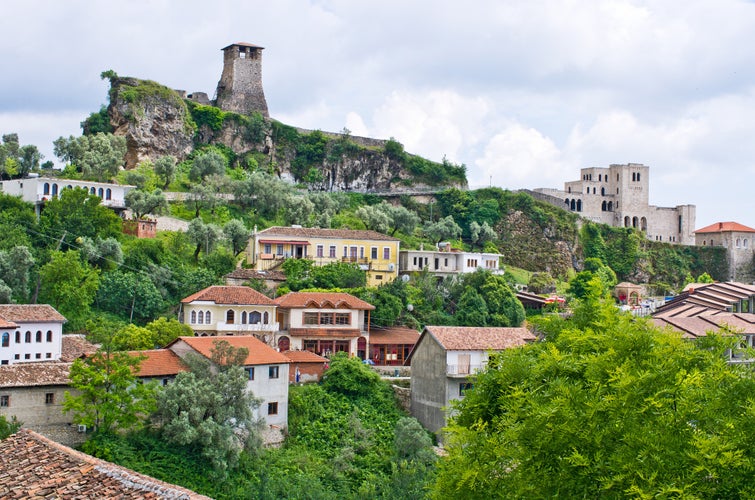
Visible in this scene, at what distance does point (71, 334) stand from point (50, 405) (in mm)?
11070

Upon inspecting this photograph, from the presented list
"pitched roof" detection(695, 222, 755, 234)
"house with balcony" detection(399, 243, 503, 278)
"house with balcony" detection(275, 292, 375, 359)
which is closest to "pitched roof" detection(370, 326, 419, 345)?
"house with balcony" detection(275, 292, 375, 359)

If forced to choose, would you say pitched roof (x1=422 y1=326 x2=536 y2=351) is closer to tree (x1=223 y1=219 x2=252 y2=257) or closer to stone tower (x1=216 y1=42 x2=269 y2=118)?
tree (x1=223 y1=219 x2=252 y2=257)

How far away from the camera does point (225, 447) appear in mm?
36438

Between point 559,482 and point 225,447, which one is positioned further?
point 225,447

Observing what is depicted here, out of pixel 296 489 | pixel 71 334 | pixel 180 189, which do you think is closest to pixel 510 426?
pixel 296 489

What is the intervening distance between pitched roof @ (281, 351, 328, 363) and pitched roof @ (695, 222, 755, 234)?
6857cm

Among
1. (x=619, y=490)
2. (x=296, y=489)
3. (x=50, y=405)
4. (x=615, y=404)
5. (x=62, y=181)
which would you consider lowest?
(x=296, y=489)

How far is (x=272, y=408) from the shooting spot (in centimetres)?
4200

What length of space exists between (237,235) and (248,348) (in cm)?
2329

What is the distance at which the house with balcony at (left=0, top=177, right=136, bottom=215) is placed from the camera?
61125mm

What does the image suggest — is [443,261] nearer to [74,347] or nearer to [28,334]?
[74,347]

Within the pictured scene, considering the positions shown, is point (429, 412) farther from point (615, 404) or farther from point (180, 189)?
point (180, 189)

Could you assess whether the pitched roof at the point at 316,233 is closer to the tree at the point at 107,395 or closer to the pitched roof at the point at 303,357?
the pitched roof at the point at 303,357

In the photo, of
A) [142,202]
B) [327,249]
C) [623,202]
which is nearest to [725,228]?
[623,202]
